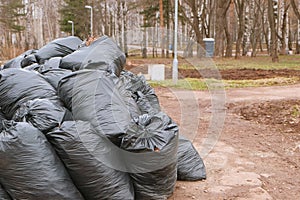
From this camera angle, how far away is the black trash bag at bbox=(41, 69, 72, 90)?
3.48 meters

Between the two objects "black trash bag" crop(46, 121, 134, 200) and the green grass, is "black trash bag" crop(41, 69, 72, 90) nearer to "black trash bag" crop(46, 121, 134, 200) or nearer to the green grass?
"black trash bag" crop(46, 121, 134, 200)

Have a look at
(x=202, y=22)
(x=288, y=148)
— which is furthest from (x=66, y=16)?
(x=288, y=148)

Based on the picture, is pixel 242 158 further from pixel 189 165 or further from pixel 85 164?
pixel 85 164

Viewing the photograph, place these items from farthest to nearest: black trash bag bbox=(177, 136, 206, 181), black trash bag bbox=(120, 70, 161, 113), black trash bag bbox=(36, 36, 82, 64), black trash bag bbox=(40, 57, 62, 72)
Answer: black trash bag bbox=(36, 36, 82, 64), black trash bag bbox=(120, 70, 161, 113), black trash bag bbox=(40, 57, 62, 72), black trash bag bbox=(177, 136, 206, 181)

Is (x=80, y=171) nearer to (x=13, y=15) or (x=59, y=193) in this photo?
(x=59, y=193)

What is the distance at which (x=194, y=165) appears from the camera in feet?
12.1

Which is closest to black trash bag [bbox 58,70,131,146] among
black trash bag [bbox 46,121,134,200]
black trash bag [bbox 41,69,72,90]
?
black trash bag [bbox 46,121,134,200]

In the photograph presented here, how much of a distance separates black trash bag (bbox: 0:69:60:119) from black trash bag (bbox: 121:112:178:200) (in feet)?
2.66

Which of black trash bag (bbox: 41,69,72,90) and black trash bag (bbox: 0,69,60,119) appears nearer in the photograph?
black trash bag (bbox: 0,69,60,119)

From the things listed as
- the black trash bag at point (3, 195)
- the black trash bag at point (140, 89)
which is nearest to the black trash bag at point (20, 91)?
the black trash bag at point (3, 195)

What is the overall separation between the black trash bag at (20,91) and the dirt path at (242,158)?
1404 millimetres

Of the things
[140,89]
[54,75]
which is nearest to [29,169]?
[54,75]

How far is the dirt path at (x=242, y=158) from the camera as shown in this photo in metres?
3.37

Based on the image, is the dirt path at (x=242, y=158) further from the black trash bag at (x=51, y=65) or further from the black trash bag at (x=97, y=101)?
the black trash bag at (x=51, y=65)
